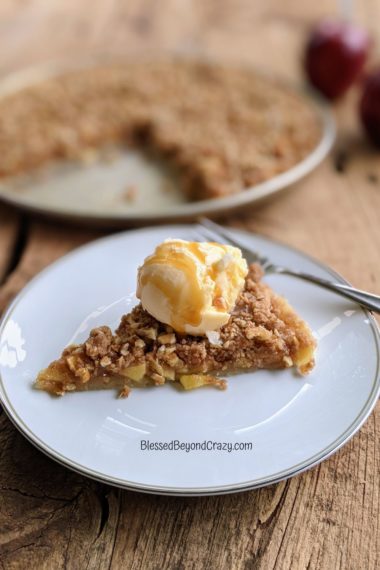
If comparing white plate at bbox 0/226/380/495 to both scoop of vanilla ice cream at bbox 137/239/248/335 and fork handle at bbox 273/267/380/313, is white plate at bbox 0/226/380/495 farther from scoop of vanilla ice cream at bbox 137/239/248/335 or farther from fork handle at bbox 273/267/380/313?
scoop of vanilla ice cream at bbox 137/239/248/335

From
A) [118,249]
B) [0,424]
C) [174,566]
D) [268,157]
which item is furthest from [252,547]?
[268,157]

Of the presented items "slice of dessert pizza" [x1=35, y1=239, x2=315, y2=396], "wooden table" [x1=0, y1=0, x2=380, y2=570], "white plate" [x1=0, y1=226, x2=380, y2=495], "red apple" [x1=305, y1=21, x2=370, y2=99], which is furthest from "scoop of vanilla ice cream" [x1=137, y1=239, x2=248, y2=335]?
"red apple" [x1=305, y1=21, x2=370, y2=99]

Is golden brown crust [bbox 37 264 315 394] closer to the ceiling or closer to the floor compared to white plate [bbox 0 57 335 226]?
closer to the ceiling

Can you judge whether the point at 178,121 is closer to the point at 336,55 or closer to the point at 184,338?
the point at 336,55

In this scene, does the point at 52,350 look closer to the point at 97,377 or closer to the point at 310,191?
the point at 97,377

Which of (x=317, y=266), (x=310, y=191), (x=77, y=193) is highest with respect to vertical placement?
(x=317, y=266)

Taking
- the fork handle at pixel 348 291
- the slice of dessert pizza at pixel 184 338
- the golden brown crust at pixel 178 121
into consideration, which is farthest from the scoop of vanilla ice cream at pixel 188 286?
the golden brown crust at pixel 178 121

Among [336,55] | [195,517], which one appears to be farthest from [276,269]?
[336,55]
